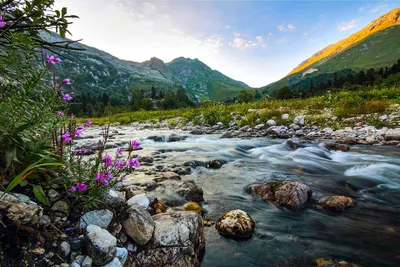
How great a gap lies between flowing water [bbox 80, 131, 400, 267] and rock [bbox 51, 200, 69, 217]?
6.43ft

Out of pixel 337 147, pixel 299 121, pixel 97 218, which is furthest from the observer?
pixel 299 121

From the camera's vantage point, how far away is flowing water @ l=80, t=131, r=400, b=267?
3.58 metres

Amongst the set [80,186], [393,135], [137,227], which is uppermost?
[80,186]

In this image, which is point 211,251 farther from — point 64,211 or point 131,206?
point 64,211

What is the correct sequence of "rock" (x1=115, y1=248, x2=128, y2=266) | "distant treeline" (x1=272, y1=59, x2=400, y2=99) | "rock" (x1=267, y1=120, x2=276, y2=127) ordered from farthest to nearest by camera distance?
"distant treeline" (x1=272, y1=59, x2=400, y2=99)
"rock" (x1=267, y1=120, x2=276, y2=127)
"rock" (x1=115, y1=248, x2=128, y2=266)

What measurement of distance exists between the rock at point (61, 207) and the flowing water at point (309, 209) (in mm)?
1960

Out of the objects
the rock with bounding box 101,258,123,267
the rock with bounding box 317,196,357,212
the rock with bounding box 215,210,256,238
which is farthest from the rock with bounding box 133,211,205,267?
the rock with bounding box 317,196,357,212

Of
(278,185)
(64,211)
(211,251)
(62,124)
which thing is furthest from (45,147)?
(278,185)

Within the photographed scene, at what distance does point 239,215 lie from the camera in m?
4.19

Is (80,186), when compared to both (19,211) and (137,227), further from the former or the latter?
(137,227)

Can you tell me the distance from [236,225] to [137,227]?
73.7 inches

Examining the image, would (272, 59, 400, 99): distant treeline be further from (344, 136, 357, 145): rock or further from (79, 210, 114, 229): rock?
(79, 210, 114, 229): rock

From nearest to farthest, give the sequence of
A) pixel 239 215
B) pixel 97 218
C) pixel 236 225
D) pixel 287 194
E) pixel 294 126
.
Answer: pixel 97 218, pixel 236 225, pixel 239 215, pixel 287 194, pixel 294 126

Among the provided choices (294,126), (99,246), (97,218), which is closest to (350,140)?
(294,126)
